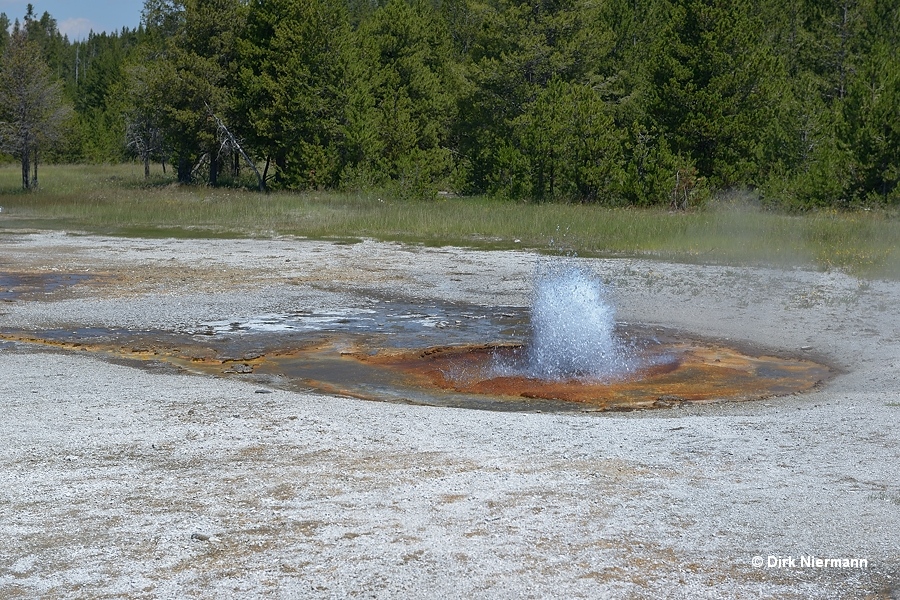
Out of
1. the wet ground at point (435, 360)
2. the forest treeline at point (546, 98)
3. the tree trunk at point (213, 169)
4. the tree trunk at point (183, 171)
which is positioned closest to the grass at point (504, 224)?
the forest treeline at point (546, 98)

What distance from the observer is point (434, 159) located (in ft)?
151

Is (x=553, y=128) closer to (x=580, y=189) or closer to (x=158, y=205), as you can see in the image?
(x=580, y=189)

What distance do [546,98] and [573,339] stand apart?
27.0 meters

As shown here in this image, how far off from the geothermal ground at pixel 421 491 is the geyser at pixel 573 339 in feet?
6.83

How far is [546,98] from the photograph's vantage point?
125 feet

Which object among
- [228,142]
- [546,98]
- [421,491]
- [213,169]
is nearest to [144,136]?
[213,169]

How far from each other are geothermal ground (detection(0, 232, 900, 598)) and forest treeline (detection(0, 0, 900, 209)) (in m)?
22.4

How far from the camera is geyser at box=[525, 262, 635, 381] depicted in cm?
1143

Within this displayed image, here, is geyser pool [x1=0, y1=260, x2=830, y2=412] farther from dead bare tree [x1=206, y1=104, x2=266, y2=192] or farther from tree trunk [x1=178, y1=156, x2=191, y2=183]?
tree trunk [x1=178, y1=156, x2=191, y2=183]

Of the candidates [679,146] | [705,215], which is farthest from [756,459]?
[679,146]

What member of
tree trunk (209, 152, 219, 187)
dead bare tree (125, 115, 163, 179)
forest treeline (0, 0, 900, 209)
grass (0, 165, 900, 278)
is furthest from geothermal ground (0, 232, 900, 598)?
dead bare tree (125, 115, 163, 179)

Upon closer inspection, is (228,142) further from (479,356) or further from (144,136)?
(479,356)

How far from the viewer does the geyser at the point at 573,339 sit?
450 inches

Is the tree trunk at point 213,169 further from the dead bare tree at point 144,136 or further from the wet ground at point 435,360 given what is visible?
the wet ground at point 435,360
